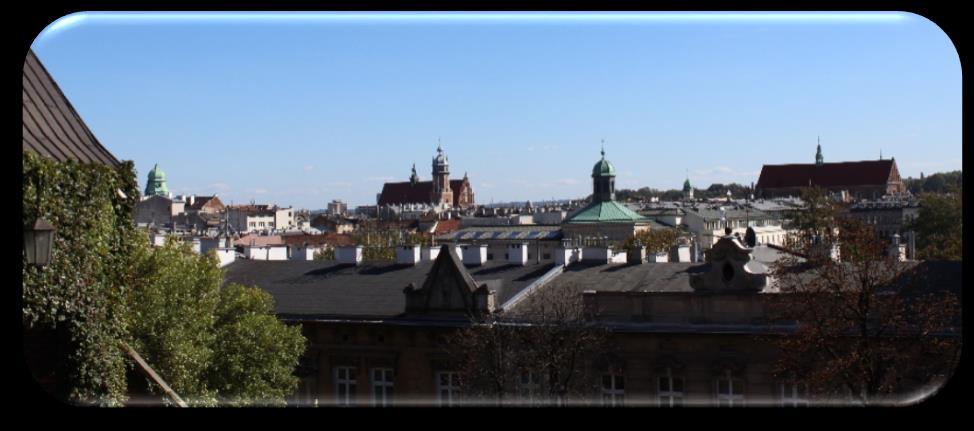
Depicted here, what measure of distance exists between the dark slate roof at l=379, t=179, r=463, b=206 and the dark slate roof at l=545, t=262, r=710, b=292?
478ft

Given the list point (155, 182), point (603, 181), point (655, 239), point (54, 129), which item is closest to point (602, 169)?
point (603, 181)

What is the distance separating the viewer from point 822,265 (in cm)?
1620

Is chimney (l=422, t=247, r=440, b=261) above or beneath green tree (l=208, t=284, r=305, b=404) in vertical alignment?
above

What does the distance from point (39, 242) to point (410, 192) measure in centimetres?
16722

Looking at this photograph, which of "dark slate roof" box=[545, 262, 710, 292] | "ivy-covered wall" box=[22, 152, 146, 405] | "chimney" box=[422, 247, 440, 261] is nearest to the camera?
"ivy-covered wall" box=[22, 152, 146, 405]

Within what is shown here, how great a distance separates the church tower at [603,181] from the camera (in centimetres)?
9388

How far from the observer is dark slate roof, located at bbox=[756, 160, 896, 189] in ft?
417

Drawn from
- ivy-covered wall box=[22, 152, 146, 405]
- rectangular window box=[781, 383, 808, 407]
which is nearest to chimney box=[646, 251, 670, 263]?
rectangular window box=[781, 383, 808, 407]

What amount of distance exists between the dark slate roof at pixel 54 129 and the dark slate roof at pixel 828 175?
378ft

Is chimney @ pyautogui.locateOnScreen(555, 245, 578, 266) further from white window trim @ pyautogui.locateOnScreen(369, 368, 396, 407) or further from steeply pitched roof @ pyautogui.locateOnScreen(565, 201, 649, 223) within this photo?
steeply pitched roof @ pyautogui.locateOnScreen(565, 201, 649, 223)

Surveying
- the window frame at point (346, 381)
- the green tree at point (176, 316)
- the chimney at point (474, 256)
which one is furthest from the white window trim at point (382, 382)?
the chimney at point (474, 256)
